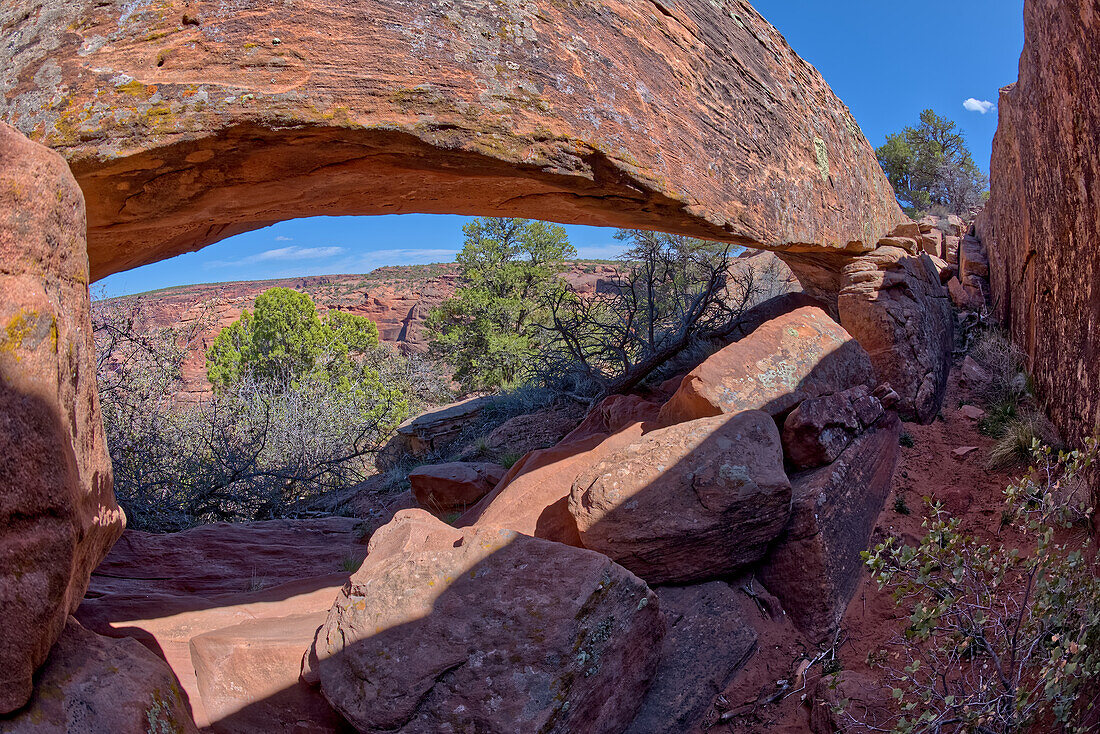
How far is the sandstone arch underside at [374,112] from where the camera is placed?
113 inches

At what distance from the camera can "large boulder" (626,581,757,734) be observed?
126 inches

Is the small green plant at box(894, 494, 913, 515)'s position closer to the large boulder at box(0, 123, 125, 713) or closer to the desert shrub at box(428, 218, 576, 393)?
the large boulder at box(0, 123, 125, 713)

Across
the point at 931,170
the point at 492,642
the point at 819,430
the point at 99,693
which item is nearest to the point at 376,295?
the point at 931,170

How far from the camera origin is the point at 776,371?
195 inches

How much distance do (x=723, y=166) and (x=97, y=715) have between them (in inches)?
180

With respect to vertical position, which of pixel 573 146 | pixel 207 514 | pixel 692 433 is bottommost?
pixel 207 514

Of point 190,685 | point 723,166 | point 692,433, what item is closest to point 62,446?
point 190,685

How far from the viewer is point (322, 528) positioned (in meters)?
Answer: 6.46

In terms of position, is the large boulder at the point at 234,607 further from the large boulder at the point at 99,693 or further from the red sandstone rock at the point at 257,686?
the large boulder at the point at 99,693

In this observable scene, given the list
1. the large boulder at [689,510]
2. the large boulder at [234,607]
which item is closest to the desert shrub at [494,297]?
the large boulder at [234,607]

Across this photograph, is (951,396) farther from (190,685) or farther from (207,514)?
(207,514)

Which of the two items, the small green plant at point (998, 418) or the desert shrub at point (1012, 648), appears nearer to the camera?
the desert shrub at point (1012, 648)

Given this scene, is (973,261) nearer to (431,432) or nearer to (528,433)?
(528,433)

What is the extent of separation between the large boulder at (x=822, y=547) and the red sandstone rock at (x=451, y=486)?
352cm
